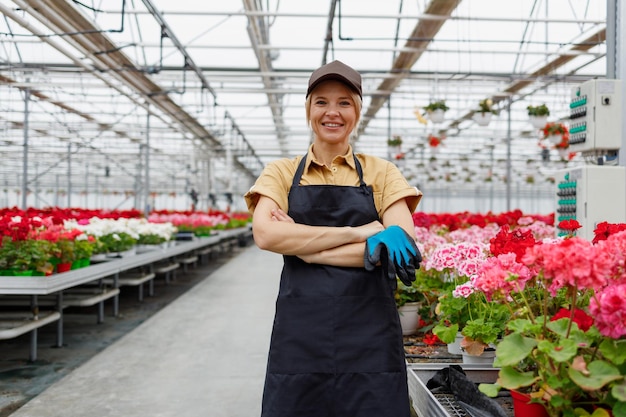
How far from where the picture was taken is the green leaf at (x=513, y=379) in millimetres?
1252

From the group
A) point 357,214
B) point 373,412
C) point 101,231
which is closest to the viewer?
point 373,412

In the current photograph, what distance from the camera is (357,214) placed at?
5.18 feet

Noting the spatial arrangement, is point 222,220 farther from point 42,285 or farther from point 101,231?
point 42,285

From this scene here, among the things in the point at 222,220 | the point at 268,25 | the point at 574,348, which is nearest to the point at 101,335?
the point at 574,348

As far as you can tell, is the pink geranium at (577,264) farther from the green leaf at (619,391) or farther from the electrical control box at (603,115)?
the electrical control box at (603,115)

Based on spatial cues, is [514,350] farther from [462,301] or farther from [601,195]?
[601,195]

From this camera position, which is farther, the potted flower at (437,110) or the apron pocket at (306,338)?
the potted flower at (437,110)

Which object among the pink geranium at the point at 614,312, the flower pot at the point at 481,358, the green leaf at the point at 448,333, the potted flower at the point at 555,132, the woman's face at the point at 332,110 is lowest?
the flower pot at the point at 481,358

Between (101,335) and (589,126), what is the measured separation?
4.19 meters

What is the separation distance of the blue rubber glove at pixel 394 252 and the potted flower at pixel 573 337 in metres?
0.17

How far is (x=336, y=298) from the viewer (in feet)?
4.87

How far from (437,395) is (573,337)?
0.74m

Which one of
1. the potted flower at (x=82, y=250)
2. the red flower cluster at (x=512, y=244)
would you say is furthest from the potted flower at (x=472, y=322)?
the potted flower at (x=82, y=250)

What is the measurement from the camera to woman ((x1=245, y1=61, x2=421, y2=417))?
1.47 meters
